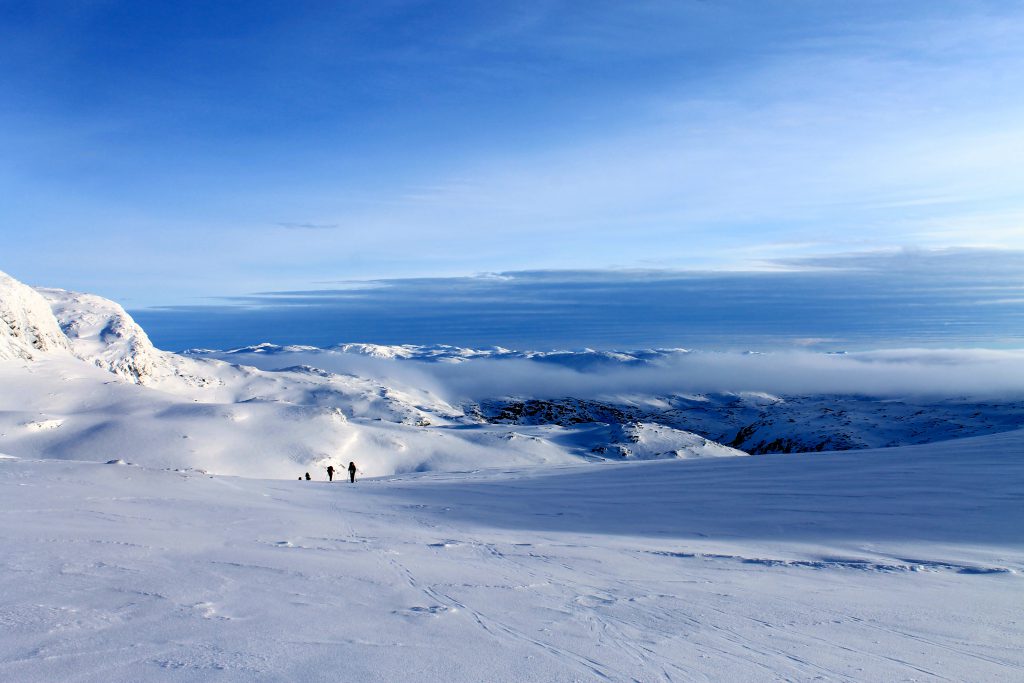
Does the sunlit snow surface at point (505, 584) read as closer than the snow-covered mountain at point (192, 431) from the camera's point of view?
Yes

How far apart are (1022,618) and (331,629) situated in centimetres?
732

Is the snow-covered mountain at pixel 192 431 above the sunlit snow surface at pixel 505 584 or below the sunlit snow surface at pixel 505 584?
below

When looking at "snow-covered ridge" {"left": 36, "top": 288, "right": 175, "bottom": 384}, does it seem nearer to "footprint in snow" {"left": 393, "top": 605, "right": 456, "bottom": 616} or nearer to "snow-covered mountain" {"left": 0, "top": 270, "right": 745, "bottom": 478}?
"snow-covered mountain" {"left": 0, "top": 270, "right": 745, "bottom": 478}

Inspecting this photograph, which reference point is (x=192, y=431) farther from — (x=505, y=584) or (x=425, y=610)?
(x=425, y=610)

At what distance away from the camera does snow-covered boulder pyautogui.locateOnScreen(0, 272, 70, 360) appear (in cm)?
5178

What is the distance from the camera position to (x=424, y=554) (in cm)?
979

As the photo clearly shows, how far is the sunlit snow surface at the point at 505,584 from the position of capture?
558cm

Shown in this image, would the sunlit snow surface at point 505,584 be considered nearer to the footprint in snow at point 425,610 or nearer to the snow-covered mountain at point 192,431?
the footprint in snow at point 425,610

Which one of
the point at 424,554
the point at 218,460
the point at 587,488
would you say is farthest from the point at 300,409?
the point at 424,554

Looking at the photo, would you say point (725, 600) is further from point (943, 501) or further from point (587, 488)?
point (587, 488)

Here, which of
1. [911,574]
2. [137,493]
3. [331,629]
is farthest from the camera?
[137,493]

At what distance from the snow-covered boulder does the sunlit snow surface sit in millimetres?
45249

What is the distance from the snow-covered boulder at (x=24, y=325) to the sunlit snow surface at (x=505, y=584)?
45249mm

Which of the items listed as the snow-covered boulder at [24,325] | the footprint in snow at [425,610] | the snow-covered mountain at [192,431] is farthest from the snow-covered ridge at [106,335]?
the footprint in snow at [425,610]
